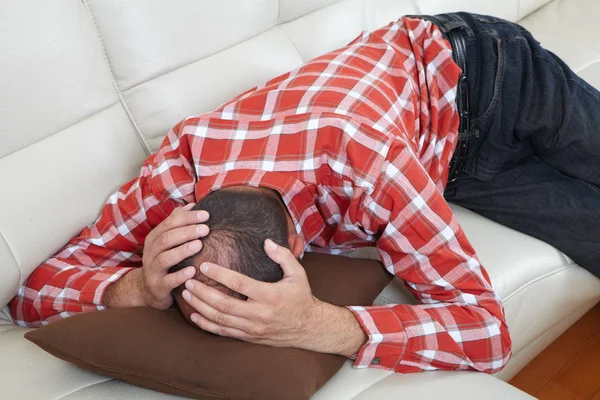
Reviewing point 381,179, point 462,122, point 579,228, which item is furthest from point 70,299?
point 579,228

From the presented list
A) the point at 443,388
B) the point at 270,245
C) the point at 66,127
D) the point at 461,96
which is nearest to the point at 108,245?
the point at 66,127

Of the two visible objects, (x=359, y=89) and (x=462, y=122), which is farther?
(x=462, y=122)

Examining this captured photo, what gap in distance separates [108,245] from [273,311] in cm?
47

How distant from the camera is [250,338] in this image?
0.96 meters

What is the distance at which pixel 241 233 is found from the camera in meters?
0.93

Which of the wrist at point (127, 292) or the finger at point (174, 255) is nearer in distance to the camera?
Answer: the finger at point (174, 255)

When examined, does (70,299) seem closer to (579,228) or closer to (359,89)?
(359,89)

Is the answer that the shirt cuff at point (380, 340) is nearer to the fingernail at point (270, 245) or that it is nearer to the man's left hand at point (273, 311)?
the man's left hand at point (273, 311)

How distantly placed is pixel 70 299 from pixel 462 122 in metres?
0.91

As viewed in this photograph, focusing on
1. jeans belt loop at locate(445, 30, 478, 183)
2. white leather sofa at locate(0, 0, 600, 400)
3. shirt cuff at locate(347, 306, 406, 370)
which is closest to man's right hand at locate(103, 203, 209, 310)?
white leather sofa at locate(0, 0, 600, 400)

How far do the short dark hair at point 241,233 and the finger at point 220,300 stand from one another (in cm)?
4

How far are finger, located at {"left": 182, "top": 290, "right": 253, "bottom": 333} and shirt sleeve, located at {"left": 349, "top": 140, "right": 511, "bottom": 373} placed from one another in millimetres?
217

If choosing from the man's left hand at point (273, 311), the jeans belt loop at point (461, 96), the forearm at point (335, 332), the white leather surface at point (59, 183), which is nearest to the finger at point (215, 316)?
the man's left hand at point (273, 311)

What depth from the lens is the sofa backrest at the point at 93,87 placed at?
1.15 metres
